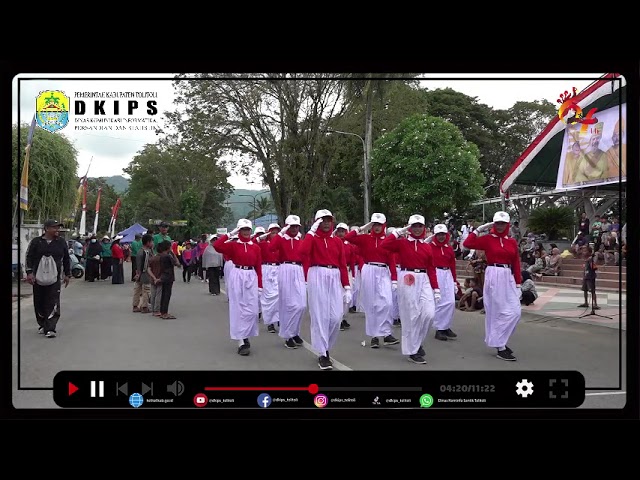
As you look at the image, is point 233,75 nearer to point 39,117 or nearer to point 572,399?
point 39,117

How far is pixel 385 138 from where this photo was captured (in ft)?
19.5

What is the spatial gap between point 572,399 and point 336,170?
382cm

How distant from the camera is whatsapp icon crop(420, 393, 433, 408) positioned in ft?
8.30

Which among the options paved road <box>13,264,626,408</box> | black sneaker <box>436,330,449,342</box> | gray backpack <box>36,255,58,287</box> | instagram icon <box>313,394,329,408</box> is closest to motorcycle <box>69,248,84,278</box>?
paved road <box>13,264,626,408</box>

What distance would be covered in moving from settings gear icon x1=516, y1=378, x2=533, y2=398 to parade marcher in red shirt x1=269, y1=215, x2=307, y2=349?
5311 millimetres

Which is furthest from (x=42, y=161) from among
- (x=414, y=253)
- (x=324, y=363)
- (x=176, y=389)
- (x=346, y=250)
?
(x=346, y=250)

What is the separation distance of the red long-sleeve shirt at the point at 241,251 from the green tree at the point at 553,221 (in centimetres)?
377

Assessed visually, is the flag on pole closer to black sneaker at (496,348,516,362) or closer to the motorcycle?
black sneaker at (496,348,516,362)

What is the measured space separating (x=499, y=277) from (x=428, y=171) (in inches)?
121

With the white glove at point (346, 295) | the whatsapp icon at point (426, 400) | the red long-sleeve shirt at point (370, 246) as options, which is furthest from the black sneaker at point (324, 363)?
the whatsapp icon at point (426, 400)

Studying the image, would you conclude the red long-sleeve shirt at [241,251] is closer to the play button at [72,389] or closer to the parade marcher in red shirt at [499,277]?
the parade marcher in red shirt at [499,277]

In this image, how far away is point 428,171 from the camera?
480 cm

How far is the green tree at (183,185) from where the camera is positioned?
4.57 meters
